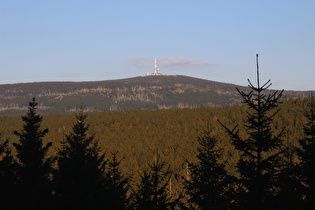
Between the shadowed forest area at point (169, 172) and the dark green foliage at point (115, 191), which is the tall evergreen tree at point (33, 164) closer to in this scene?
the shadowed forest area at point (169, 172)

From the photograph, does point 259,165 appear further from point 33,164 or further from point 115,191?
point 33,164

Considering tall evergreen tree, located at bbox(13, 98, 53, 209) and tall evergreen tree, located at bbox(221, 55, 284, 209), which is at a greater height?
tall evergreen tree, located at bbox(221, 55, 284, 209)

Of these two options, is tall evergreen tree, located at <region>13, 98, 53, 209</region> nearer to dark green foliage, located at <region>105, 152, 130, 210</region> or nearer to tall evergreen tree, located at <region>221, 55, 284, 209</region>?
dark green foliage, located at <region>105, 152, 130, 210</region>

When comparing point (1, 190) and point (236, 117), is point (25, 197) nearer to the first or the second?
Answer: point (1, 190)

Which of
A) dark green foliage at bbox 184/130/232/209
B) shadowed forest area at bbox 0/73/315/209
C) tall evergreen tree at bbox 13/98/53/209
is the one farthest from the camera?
tall evergreen tree at bbox 13/98/53/209

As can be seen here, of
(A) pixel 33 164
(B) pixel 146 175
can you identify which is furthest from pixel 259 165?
(A) pixel 33 164

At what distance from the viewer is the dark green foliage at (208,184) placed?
967cm

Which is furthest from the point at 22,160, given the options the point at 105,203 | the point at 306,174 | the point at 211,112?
the point at 211,112

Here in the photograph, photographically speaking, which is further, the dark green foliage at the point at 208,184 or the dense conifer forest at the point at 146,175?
the dense conifer forest at the point at 146,175

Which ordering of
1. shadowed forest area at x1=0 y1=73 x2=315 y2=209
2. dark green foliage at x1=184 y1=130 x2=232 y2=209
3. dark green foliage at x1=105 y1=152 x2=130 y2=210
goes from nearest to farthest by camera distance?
dark green foliage at x1=184 y1=130 x2=232 y2=209 < shadowed forest area at x1=0 y1=73 x2=315 y2=209 < dark green foliage at x1=105 y1=152 x2=130 y2=210

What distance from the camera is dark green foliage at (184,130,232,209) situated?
9673 mm

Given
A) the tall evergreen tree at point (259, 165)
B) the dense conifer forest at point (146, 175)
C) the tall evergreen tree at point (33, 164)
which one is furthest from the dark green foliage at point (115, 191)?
the tall evergreen tree at point (259, 165)

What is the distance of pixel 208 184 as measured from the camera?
12.5m

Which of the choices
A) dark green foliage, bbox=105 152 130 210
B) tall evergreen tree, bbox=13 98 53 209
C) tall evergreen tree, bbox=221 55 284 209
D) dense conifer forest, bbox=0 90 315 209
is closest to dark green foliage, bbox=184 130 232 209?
dense conifer forest, bbox=0 90 315 209
